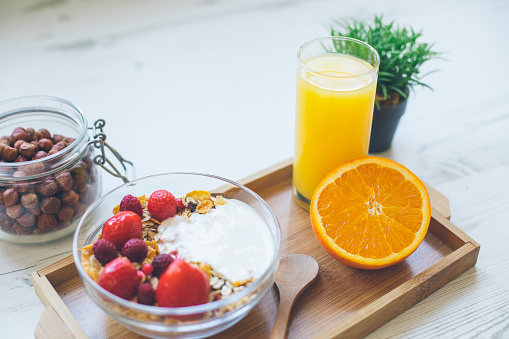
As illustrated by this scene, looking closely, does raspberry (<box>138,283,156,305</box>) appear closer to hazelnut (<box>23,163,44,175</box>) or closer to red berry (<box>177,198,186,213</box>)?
red berry (<box>177,198,186,213</box>)

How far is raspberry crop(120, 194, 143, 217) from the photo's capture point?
936mm

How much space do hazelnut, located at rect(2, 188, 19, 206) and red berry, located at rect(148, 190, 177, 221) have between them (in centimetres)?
27

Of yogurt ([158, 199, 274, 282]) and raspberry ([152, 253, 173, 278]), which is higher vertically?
raspberry ([152, 253, 173, 278])

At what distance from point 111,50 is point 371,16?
3.23 ft

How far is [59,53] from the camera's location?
165cm

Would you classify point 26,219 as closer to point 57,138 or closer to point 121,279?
point 57,138

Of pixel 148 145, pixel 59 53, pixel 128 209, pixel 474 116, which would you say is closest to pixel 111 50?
pixel 59 53

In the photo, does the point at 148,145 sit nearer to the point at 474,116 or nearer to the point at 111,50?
the point at 111,50

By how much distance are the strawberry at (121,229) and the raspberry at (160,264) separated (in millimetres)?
77

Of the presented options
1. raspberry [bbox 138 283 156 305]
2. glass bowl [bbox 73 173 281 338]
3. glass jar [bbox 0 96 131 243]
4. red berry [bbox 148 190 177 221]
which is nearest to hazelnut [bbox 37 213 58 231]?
glass jar [bbox 0 96 131 243]

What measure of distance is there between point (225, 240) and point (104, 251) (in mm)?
211

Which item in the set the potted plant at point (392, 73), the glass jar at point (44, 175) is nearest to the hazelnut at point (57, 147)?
the glass jar at point (44, 175)

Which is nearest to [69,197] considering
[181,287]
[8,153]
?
[8,153]

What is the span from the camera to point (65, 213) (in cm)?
102
